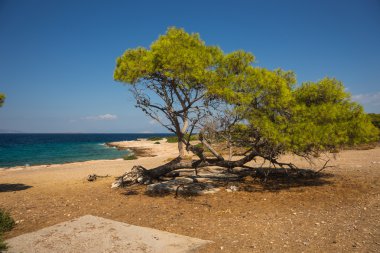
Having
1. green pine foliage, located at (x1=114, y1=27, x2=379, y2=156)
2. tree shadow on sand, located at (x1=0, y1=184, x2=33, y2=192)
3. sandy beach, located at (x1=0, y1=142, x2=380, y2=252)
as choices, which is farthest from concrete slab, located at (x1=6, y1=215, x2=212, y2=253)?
tree shadow on sand, located at (x1=0, y1=184, x2=33, y2=192)

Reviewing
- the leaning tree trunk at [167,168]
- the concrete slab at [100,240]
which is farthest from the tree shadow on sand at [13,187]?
the concrete slab at [100,240]

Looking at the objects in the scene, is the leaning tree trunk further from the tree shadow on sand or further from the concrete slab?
the concrete slab

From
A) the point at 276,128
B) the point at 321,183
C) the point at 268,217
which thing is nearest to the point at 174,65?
the point at 276,128

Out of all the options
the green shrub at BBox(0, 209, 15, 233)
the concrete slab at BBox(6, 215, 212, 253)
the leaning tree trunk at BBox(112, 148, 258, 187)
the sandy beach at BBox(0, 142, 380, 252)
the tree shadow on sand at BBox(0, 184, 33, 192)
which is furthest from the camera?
the tree shadow on sand at BBox(0, 184, 33, 192)

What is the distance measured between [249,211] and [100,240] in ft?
16.9

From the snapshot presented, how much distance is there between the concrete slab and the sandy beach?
67 cm

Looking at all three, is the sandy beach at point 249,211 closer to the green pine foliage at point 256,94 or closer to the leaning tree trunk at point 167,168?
the leaning tree trunk at point 167,168

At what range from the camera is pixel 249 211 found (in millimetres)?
10391

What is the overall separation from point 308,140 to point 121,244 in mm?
7705

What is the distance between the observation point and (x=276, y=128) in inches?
460

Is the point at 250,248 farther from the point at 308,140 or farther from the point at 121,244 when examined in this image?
the point at 308,140

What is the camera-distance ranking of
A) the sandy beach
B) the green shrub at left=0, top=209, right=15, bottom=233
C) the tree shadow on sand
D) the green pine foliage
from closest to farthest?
the sandy beach
the green shrub at left=0, top=209, right=15, bottom=233
the green pine foliage
the tree shadow on sand

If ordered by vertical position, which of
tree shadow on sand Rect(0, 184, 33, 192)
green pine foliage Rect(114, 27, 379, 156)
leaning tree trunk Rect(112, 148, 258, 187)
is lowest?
tree shadow on sand Rect(0, 184, 33, 192)

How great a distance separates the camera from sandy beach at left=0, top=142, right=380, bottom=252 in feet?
25.0
